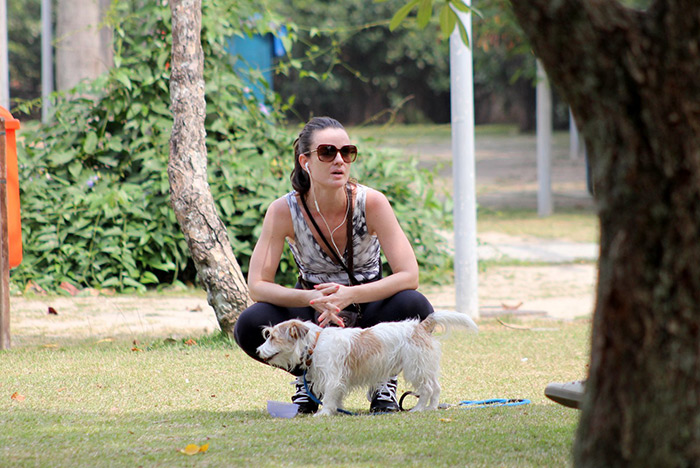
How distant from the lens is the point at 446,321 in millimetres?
3822

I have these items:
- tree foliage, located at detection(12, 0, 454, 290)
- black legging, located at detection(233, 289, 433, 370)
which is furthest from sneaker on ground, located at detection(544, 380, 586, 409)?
tree foliage, located at detection(12, 0, 454, 290)

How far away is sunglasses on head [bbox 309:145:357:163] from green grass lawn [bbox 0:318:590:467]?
94 cm

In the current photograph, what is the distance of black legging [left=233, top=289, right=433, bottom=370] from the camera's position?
13.1 ft

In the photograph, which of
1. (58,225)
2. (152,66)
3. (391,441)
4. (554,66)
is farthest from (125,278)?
(554,66)

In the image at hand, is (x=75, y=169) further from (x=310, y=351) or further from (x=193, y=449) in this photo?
(x=193, y=449)

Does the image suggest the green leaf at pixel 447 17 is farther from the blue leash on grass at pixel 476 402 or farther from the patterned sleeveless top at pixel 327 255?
the blue leash on grass at pixel 476 402

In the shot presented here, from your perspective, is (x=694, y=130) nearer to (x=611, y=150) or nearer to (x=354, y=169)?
(x=611, y=150)

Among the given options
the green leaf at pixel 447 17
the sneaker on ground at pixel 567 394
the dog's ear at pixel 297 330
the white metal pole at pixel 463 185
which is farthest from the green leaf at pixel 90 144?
the sneaker on ground at pixel 567 394

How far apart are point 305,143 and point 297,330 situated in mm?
932

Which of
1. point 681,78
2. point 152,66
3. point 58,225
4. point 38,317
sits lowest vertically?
point 38,317

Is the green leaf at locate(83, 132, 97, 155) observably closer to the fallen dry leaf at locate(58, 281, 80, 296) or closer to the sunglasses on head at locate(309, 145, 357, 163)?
the fallen dry leaf at locate(58, 281, 80, 296)

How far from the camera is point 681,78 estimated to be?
193 cm

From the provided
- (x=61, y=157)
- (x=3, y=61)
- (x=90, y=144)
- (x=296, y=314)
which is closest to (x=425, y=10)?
(x=296, y=314)

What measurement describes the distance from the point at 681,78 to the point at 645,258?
396 mm
